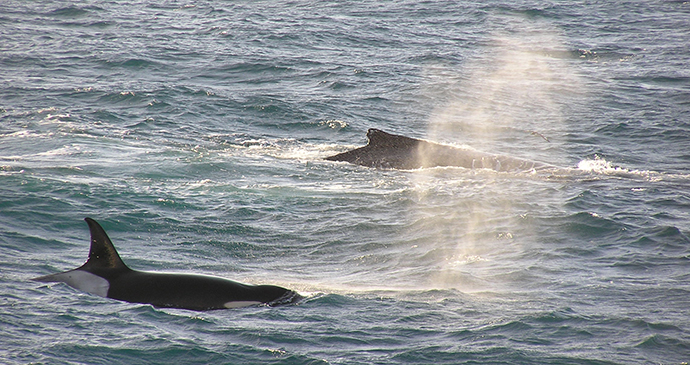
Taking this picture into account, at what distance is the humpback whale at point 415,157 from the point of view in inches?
657

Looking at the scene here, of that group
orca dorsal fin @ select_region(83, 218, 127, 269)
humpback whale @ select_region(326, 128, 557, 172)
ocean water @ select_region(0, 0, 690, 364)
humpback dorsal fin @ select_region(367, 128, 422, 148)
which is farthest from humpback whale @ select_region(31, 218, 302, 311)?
humpback dorsal fin @ select_region(367, 128, 422, 148)

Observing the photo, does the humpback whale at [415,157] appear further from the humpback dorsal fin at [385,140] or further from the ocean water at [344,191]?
the ocean water at [344,191]

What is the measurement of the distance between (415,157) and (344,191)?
2695 millimetres

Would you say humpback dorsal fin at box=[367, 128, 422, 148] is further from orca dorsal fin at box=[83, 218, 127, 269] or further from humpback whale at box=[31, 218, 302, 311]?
orca dorsal fin at box=[83, 218, 127, 269]

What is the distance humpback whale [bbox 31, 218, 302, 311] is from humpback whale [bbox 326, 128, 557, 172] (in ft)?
26.4

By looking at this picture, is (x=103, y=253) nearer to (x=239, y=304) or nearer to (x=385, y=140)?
(x=239, y=304)

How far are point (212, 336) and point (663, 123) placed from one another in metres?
16.9

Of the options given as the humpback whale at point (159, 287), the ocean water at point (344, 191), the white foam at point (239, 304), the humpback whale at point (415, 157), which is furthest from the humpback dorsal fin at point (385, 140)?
the white foam at point (239, 304)

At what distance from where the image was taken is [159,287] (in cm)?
870

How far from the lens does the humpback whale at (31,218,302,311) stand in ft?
28.1

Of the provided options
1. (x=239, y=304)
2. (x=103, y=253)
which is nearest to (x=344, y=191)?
(x=239, y=304)

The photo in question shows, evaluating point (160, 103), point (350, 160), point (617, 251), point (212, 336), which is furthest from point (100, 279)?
point (160, 103)

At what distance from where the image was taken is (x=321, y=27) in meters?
33.6

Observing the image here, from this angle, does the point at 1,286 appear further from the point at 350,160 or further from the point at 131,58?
the point at 131,58
